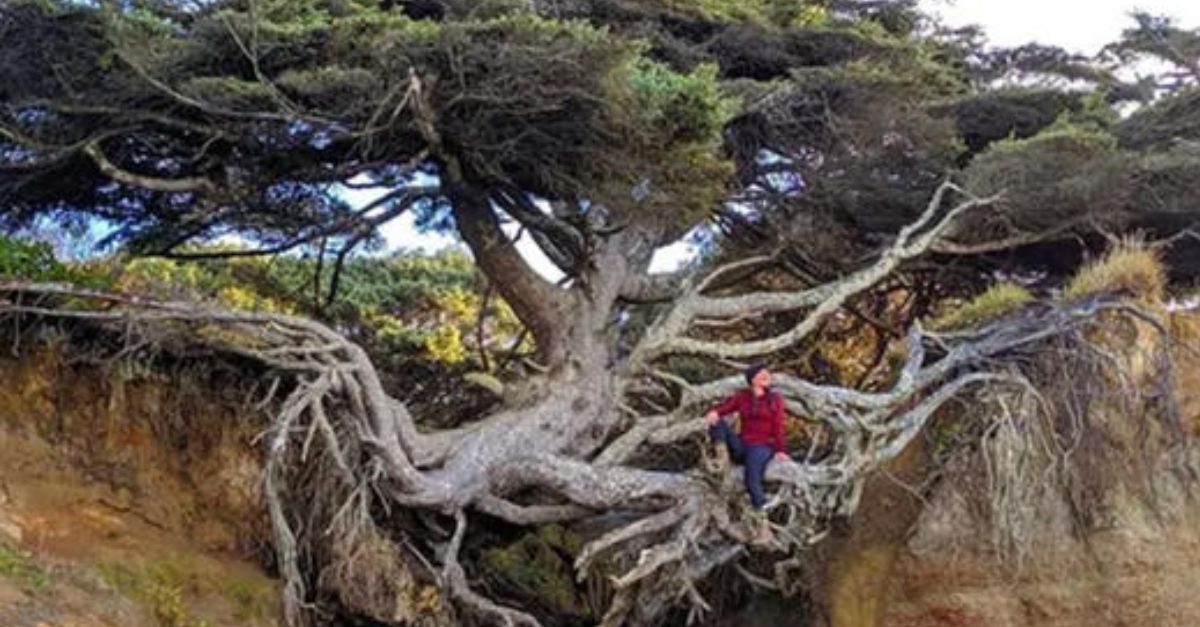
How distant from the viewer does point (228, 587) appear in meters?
10.2

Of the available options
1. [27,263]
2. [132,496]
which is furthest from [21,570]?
[27,263]

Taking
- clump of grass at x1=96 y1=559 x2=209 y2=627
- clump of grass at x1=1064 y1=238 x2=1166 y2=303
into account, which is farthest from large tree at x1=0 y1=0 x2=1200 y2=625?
clump of grass at x1=96 y1=559 x2=209 y2=627

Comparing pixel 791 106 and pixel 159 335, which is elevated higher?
pixel 791 106

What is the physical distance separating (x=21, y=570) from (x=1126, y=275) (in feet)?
30.4

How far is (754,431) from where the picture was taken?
9648 millimetres

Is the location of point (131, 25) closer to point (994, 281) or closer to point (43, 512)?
point (43, 512)

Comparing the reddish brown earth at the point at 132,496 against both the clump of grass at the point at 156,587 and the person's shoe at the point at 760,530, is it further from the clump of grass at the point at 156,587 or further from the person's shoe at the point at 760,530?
the person's shoe at the point at 760,530

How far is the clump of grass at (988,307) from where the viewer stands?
12.2 metres

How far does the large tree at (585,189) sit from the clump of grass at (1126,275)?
311mm

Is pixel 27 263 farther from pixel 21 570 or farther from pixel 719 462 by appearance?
pixel 719 462

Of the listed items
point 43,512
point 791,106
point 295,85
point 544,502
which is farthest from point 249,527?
point 791,106

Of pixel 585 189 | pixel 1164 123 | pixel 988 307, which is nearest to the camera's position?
pixel 585 189

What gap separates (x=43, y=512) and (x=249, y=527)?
1799 mm

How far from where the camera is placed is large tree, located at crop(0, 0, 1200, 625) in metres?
8.94
